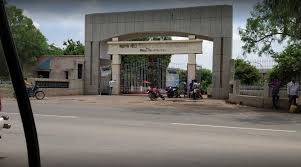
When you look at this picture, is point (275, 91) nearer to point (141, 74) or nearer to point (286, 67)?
point (286, 67)

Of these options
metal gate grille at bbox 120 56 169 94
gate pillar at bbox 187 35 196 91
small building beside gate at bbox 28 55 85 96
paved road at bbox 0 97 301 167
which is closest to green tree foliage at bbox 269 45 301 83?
gate pillar at bbox 187 35 196 91

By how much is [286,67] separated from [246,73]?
8.01 m

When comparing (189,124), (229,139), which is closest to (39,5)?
(229,139)

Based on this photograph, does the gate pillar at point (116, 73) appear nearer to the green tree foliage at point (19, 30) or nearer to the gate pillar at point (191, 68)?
the gate pillar at point (191, 68)

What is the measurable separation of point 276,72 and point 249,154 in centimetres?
1630

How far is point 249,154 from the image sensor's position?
806 centimetres

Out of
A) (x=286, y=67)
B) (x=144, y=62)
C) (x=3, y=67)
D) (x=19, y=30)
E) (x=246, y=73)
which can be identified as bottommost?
(x=3, y=67)

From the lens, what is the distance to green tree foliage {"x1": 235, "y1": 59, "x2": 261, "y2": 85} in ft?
91.6

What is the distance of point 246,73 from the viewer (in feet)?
103

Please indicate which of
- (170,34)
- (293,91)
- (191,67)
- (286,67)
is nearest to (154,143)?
(293,91)

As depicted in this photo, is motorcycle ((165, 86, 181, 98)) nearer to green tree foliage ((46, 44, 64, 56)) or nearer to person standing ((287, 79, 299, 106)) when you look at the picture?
green tree foliage ((46, 44, 64, 56))

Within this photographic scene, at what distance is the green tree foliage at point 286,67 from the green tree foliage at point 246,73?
2.63m

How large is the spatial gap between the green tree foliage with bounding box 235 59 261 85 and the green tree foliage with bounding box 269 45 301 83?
263 centimetres

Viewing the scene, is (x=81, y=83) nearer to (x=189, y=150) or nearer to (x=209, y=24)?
(x=209, y=24)
